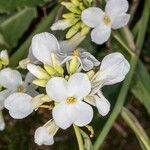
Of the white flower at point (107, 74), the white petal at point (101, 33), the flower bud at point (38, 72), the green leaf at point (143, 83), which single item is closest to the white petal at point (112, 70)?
the white flower at point (107, 74)

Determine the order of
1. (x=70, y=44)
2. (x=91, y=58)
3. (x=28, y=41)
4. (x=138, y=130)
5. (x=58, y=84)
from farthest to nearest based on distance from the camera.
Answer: (x=28, y=41)
(x=138, y=130)
(x=70, y=44)
(x=91, y=58)
(x=58, y=84)

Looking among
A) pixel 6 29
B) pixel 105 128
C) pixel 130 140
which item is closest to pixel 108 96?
pixel 105 128

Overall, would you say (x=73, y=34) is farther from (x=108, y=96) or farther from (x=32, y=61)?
(x=108, y=96)

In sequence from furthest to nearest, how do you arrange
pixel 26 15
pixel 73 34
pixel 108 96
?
pixel 26 15 → pixel 108 96 → pixel 73 34

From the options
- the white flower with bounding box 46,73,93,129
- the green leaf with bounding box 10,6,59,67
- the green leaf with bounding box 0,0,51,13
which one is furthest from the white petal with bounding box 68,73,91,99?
the green leaf with bounding box 0,0,51,13

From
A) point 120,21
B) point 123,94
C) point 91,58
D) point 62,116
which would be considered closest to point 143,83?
point 123,94

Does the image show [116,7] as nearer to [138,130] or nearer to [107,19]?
[107,19]

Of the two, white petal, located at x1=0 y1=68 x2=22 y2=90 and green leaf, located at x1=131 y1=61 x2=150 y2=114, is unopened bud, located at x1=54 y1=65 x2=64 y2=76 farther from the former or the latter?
green leaf, located at x1=131 y1=61 x2=150 y2=114
